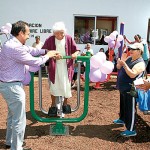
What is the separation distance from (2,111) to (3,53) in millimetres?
2557

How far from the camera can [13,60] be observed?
3209 millimetres

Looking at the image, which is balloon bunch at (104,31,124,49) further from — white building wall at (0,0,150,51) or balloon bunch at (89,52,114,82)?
white building wall at (0,0,150,51)

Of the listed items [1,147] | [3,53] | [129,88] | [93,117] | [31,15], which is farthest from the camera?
[31,15]

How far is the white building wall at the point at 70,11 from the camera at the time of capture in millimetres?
10281

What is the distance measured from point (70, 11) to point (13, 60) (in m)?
7.79

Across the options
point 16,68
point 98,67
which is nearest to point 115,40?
point 98,67

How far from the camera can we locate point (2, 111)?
17.9 feet

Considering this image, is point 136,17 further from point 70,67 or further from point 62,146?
point 62,146

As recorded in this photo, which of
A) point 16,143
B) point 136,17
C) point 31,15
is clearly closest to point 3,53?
point 16,143

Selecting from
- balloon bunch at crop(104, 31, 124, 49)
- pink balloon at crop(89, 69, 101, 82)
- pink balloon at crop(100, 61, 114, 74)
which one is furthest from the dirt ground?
balloon bunch at crop(104, 31, 124, 49)

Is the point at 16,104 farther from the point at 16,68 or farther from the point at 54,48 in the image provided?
the point at 54,48

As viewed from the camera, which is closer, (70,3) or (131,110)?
(131,110)

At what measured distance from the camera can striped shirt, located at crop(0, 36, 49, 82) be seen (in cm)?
314

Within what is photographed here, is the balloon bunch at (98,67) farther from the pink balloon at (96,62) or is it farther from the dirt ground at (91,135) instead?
the dirt ground at (91,135)
